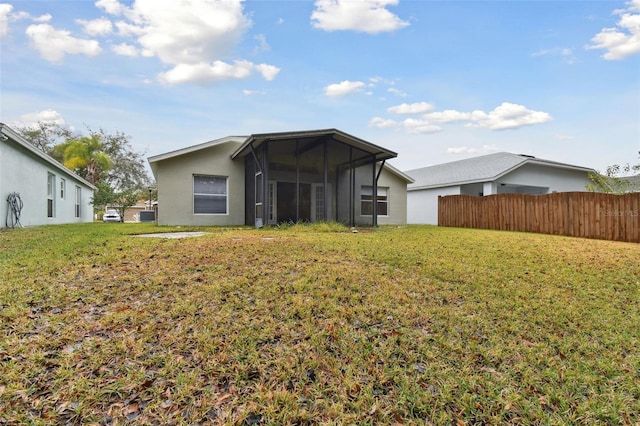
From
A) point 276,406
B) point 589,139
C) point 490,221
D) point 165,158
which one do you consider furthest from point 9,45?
point 589,139

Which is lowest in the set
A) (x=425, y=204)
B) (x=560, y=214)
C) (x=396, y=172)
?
(x=560, y=214)

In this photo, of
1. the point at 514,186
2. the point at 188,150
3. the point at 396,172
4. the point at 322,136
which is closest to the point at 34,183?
the point at 188,150

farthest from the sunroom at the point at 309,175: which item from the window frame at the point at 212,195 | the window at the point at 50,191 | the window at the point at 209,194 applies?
the window at the point at 50,191

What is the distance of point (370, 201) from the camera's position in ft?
51.3

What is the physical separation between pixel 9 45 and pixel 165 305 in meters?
13.6

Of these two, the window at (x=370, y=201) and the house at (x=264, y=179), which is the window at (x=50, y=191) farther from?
the window at (x=370, y=201)

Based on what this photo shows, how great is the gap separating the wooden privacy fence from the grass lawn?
22.1 feet

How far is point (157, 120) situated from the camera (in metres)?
16.7

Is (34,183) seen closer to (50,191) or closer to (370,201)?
(50,191)

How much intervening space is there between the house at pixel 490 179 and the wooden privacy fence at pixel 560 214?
2.70 metres

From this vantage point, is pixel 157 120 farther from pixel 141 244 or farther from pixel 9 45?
pixel 141 244

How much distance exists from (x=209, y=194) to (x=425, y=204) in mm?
13150

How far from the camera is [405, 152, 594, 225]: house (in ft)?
53.4

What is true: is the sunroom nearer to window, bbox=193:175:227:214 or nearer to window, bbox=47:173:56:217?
window, bbox=193:175:227:214
